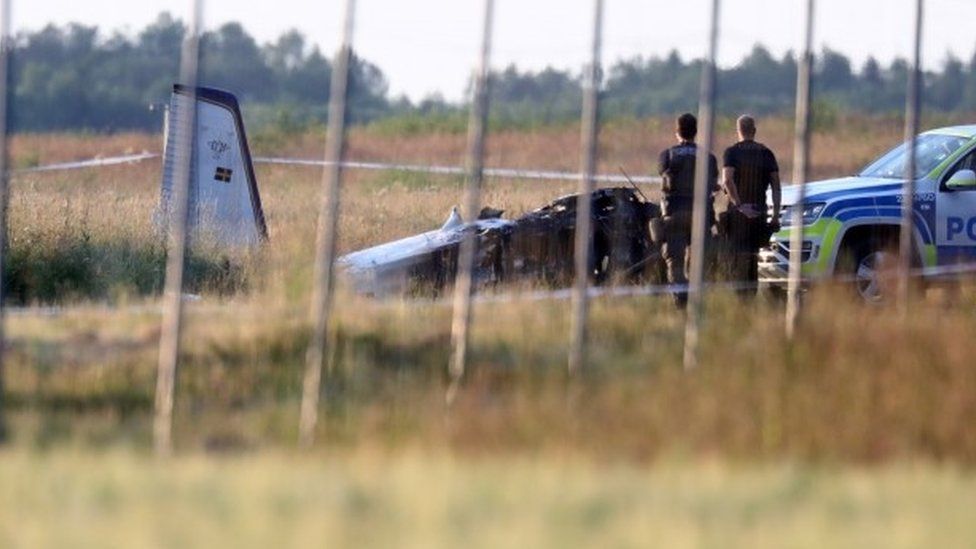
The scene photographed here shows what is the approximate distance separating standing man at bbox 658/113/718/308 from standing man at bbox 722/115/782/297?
244mm

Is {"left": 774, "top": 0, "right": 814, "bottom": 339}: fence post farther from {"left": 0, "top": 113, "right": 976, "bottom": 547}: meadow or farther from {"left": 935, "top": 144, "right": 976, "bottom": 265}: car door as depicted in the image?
{"left": 935, "top": 144, "right": 976, "bottom": 265}: car door

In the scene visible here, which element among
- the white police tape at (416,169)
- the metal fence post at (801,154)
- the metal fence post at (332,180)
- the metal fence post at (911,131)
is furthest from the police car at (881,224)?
the metal fence post at (332,180)

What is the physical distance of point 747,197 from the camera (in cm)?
1862

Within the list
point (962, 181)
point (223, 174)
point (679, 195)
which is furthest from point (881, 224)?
point (223, 174)

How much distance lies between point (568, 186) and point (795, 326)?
53.6ft

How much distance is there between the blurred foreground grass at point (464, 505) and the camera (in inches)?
328

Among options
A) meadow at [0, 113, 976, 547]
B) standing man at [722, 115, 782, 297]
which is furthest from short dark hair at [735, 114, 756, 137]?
meadow at [0, 113, 976, 547]

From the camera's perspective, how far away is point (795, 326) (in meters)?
14.4

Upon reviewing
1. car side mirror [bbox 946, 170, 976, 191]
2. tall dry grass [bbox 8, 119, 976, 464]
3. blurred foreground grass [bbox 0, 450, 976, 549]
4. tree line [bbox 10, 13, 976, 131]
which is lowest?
blurred foreground grass [bbox 0, 450, 976, 549]

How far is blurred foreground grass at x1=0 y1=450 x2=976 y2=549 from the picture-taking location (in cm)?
834

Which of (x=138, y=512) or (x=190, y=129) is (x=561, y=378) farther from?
(x=138, y=512)

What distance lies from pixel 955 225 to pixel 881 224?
64cm

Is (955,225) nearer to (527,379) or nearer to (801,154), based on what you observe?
(801,154)

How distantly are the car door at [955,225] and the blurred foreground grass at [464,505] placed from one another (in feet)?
28.2
